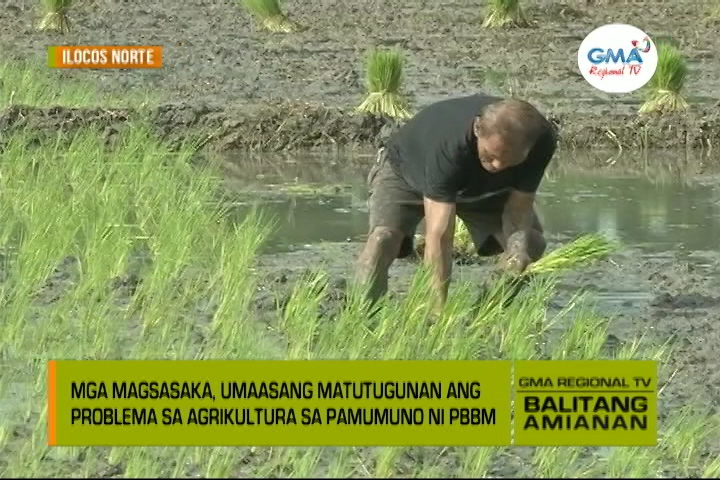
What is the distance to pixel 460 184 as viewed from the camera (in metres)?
6.06

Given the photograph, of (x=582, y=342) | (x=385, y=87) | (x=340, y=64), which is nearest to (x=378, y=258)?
(x=582, y=342)

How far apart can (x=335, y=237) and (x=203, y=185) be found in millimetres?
655

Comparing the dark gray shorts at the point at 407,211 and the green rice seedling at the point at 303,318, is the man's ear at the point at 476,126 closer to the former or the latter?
the dark gray shorts at the point at 407,211

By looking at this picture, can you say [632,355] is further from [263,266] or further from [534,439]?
[263,266]

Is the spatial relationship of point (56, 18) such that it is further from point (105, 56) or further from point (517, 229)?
point (517, 229)

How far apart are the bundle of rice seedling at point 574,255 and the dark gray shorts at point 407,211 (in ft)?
0.71

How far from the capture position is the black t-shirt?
5988 millimetres

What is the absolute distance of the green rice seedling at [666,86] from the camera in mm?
12047

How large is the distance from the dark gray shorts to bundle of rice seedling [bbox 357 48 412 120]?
529 cm

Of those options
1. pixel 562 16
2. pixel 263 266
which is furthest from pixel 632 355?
pixel 562 16

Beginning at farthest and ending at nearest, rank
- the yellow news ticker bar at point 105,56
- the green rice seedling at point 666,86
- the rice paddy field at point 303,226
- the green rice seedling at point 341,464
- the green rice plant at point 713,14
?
the green rice plant at point 713,14 → the yellow news ticker bar at point 105,56 → the green rice seedling at point 666,86 → the rice paddy field at point 303,226 → the green rice seedling at point 341,464

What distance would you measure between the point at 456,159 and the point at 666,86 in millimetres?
6437

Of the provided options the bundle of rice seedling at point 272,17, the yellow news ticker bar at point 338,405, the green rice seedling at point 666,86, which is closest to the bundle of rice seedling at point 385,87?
the green rice seedling at point 666,86

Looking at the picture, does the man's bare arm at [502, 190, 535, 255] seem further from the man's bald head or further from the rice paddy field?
the man's bald head
